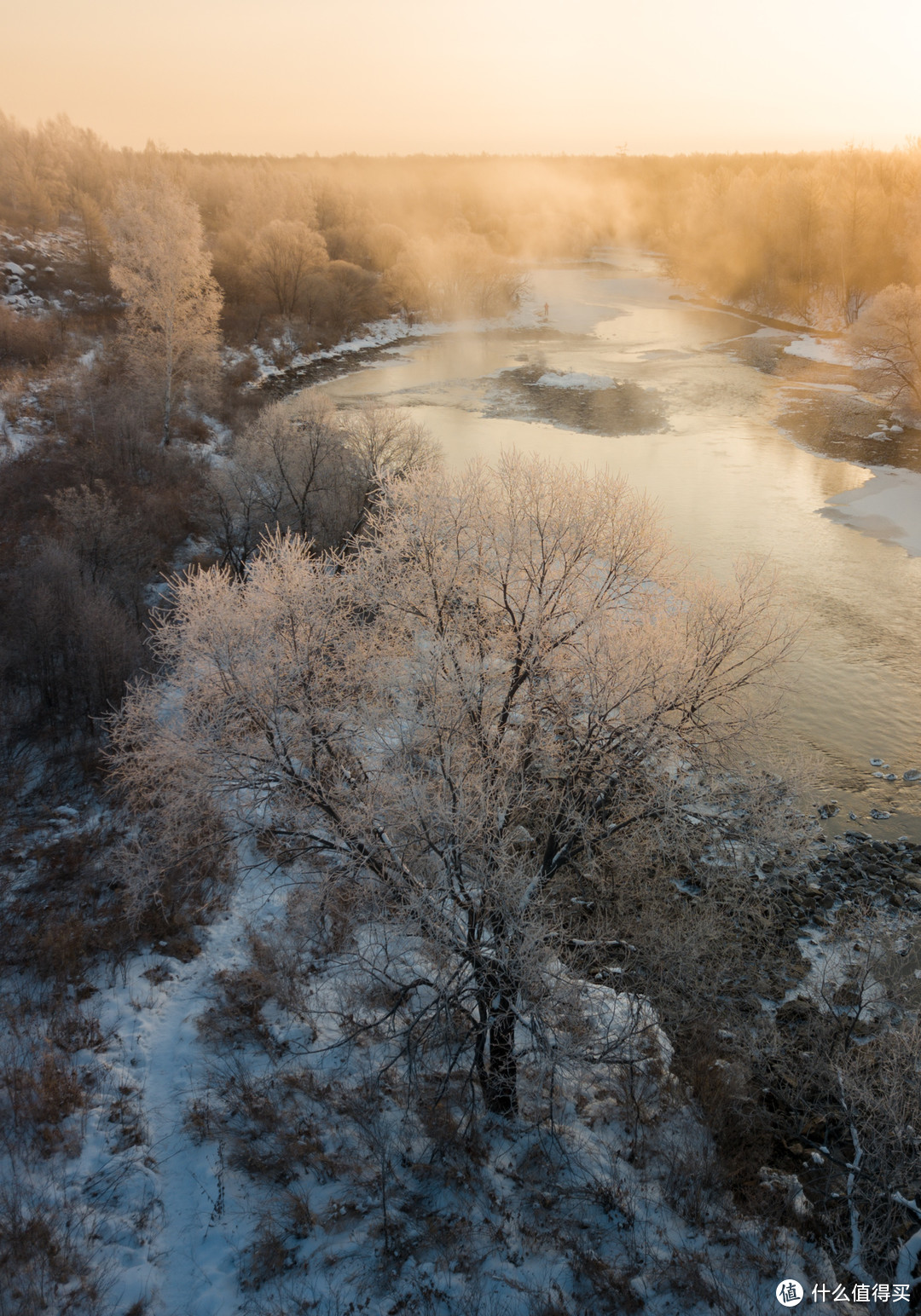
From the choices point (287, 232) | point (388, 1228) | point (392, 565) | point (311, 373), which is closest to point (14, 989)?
point (388, 1228)

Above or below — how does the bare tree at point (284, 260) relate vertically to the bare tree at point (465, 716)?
above

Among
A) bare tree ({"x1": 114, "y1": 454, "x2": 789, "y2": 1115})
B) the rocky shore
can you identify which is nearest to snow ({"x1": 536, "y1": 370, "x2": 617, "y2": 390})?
bare tree ({"x1": 114, "y1": 454, "x2": 789, "y2": 1115})

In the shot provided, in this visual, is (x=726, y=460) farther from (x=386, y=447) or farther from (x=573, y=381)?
(x=386, y=447)

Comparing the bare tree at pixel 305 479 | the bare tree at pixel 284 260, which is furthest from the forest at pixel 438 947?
the bare tree at pixel 284 260

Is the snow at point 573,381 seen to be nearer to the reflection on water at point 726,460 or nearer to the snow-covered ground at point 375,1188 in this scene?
the reflection on water at point 726,460

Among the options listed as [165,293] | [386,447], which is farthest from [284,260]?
[386,447]

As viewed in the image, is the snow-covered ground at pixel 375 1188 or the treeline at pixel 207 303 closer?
the snow-covered ground at pixel 375 1188

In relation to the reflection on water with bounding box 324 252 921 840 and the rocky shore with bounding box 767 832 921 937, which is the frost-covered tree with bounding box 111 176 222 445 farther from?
the rocky shore with bounding box 767 832 921 937
